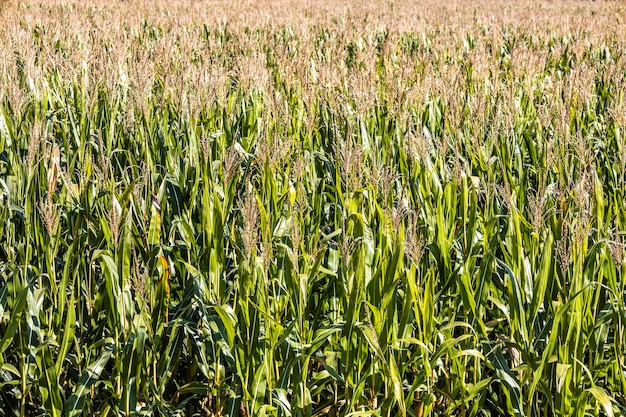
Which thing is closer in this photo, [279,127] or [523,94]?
[279,127]

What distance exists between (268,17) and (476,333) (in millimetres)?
10691

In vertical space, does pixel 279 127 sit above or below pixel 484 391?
above

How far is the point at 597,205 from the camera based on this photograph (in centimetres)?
332

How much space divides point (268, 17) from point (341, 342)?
1059 cm

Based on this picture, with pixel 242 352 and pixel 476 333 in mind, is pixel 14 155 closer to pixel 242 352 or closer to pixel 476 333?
pixel 242 352

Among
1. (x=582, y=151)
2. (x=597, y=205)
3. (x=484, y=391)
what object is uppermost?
(x=582, y=151)

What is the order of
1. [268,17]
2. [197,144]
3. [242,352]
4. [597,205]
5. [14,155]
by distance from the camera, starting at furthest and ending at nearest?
[268,17]
[197,144]
[14,155]
[597,205]
[242,352]

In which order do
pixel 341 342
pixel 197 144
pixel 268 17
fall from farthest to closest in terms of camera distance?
pixel 268 17
pixel 197 144
pixel 341 342

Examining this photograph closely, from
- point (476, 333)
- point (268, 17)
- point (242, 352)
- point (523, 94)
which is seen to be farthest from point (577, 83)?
point (268, 17)

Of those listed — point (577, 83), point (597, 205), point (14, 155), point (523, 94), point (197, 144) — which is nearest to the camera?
point (597, 205)

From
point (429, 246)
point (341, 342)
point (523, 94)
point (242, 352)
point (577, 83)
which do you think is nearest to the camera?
point (242, 352)

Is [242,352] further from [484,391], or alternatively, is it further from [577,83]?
[577,83]

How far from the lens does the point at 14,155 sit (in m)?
3.95

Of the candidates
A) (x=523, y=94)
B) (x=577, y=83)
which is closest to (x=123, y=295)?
(x=577, y=83)
